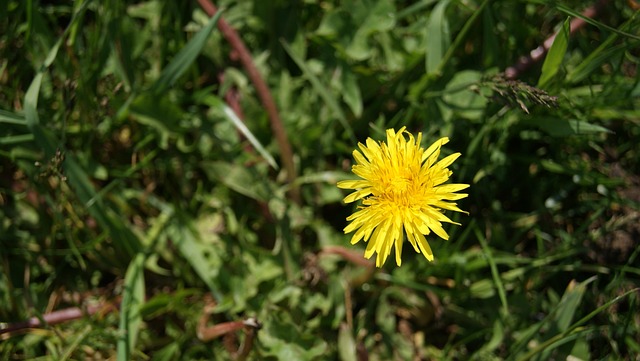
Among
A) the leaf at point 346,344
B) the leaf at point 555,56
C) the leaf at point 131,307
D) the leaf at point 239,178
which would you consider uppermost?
the leaf at point 555,56

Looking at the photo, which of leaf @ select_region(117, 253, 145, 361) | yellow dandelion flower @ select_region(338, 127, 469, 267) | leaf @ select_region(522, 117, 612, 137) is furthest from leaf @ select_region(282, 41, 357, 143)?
leaf @ select_region(117, 253, 145, 361)

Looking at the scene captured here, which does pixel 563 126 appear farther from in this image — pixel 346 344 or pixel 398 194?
pixel 346 344

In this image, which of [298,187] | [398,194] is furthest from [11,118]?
[398,194]

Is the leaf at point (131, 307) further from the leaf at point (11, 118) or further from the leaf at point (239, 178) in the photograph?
the leaf at point (11, 118)

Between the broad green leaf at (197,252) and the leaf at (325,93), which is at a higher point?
the leaf at (325,93)

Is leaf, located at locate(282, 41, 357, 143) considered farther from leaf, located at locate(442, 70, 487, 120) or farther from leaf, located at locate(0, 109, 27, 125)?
leaf, located at locate(0, 109, 27, 125)

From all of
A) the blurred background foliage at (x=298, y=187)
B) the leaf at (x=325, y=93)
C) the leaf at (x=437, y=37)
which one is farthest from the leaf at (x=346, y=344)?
the leaf at (x=437, y=37)

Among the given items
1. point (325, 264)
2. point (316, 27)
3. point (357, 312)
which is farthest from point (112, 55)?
point (357, 312)

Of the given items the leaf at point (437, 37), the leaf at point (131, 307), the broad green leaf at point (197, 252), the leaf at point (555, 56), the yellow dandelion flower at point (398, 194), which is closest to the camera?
the yellow dandelion flower at point (398, 194)
